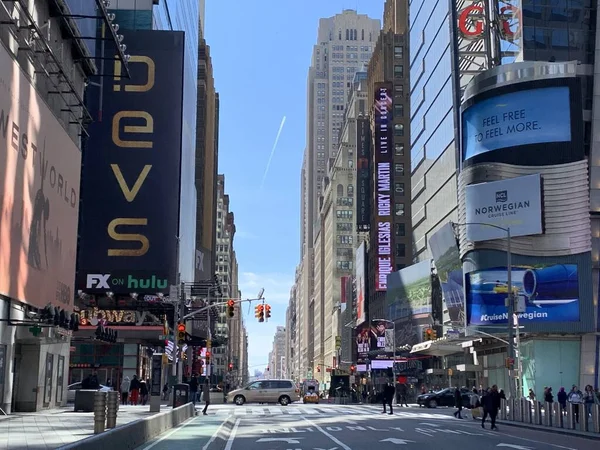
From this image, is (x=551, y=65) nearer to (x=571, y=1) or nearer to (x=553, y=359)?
(x=571, y=1)

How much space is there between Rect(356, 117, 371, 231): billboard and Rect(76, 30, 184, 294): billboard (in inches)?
2668

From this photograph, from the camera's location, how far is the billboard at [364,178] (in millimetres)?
133750

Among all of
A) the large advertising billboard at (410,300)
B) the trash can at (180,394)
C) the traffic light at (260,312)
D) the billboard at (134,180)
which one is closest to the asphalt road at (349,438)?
the trash can at (180,394)

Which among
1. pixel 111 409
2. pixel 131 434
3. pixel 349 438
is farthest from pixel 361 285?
pixel 131 434

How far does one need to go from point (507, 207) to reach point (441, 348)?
21.6m

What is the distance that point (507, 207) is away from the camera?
6419cm

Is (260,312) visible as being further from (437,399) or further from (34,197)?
(437,399)

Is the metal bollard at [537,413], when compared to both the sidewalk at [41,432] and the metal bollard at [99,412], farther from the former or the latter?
the metal bollard at [99,412]

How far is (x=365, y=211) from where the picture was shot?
134375 mm

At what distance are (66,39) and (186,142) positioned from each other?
38.9 meters

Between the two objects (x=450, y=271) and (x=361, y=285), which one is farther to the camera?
(x=361, y=285)

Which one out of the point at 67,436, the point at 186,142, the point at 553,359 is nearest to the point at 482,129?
the point at 553,359

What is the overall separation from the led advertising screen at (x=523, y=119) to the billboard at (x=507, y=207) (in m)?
3.19

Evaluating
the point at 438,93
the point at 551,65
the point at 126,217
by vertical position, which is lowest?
the point at 126,217
